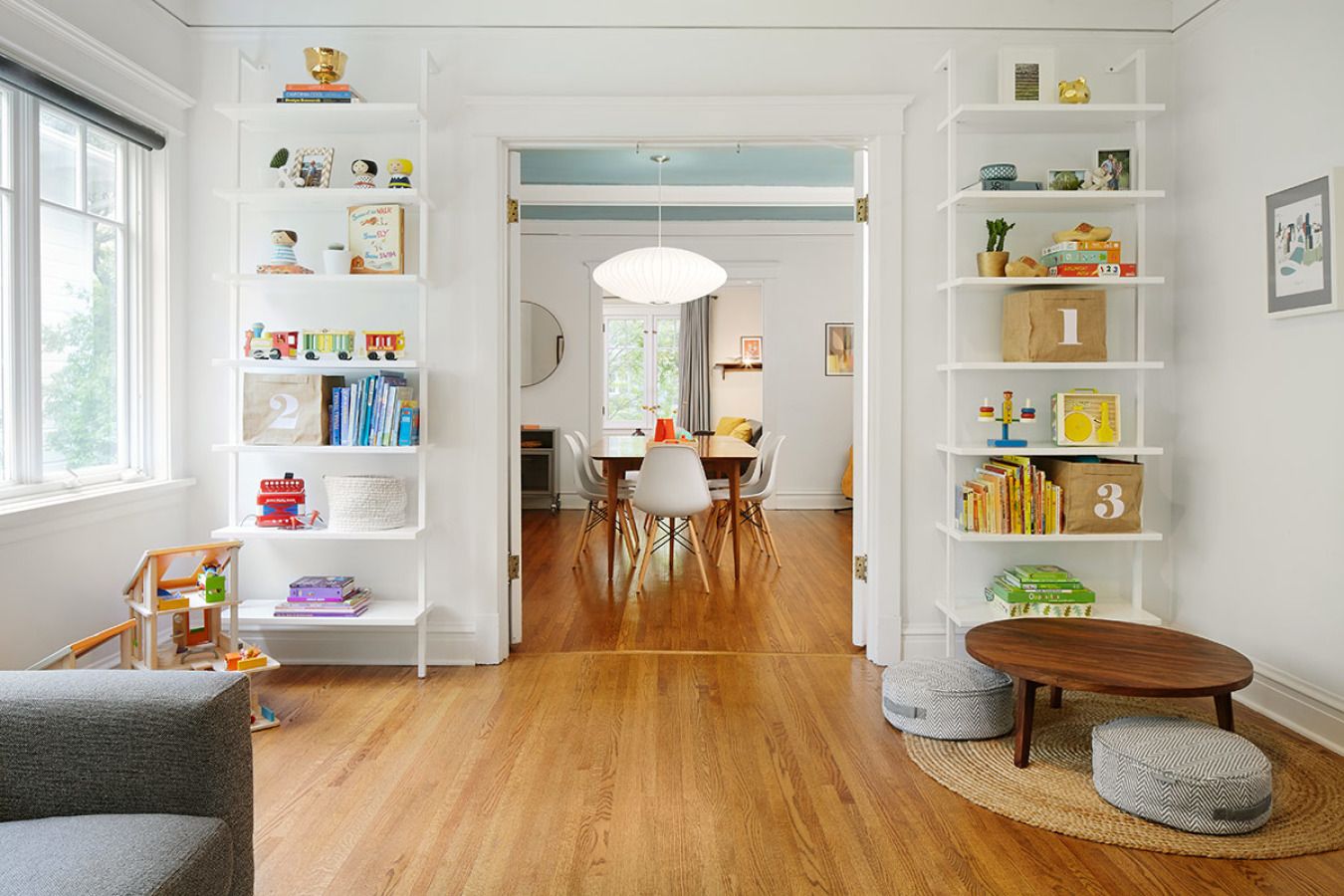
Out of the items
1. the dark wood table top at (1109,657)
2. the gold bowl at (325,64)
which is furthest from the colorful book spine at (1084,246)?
the gold bowl at (325,64)

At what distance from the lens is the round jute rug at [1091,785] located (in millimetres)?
1935

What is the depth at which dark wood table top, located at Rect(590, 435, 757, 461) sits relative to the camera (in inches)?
191

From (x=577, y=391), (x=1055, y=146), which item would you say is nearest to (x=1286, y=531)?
(x=1055, y=146)

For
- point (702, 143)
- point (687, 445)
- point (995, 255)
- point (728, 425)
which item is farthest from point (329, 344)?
point (728, 425)

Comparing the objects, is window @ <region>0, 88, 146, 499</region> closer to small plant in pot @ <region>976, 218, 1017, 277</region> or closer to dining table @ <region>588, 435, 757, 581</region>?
dining table @ <region>588, 435, 757, 581</region>

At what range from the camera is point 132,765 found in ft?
4.27

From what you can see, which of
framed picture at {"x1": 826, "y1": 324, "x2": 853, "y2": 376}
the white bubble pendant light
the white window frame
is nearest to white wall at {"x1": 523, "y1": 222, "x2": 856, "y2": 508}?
framed picture at {"x1": 826, "y1": 324, "x2": 853, "y2": 376}

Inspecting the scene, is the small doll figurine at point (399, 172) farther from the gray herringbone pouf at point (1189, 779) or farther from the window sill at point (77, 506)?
the gray herringbone pouf at point (1189, 779)

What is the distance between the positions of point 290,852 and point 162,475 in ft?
5.99

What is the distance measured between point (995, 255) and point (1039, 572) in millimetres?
1163

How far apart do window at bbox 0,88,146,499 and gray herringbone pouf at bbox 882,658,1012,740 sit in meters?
2.75

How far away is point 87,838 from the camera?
1.17m

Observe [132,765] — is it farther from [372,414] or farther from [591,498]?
[591,498]

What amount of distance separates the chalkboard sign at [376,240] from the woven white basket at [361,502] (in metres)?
0.77
